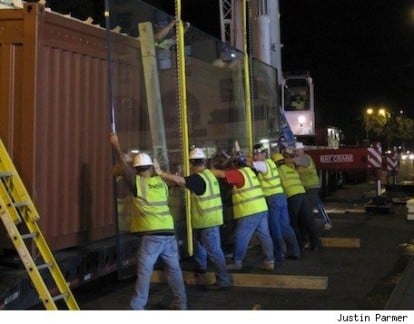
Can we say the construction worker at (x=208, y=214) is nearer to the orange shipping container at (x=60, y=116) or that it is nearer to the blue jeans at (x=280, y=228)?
the orange shipping container at (x=60, y=116)

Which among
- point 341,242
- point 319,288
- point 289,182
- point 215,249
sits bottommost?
point 319,288

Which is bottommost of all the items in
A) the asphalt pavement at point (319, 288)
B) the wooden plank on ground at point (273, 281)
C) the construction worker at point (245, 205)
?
the asphalt pavement at point (319, 288)

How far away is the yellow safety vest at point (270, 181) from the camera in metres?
8.80

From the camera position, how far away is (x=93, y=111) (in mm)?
6742

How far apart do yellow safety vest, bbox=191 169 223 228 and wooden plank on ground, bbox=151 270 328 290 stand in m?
0.88

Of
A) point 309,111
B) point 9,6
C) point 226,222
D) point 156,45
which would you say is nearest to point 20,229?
point 9,6

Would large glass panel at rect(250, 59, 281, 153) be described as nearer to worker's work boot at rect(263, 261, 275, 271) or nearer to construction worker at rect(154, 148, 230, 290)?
worker's work boot at rect(263, 261, 275, 271)

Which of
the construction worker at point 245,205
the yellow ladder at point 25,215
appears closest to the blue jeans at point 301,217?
the construction worker at point 245,205

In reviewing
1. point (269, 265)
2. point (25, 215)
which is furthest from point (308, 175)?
point (25, 215)

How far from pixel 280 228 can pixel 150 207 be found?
3539 millimetres

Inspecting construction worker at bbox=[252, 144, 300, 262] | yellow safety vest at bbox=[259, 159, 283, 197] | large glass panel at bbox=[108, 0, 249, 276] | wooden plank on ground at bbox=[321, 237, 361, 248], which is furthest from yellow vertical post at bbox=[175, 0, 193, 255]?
wooden plank on ground at bbox=[321, 237, 361, 248]

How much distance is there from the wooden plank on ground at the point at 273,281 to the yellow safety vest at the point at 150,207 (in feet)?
6.68

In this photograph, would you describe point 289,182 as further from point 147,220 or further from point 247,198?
point 147,220

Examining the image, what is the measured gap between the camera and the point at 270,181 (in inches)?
348
